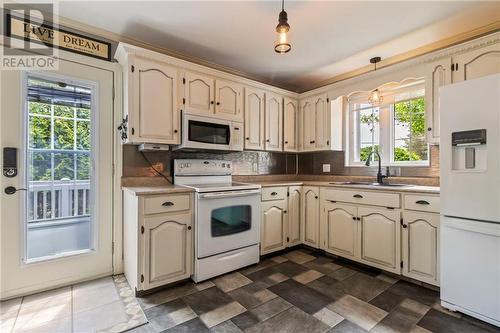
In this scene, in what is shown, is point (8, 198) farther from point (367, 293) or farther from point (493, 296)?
point (493, 296)

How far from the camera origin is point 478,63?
2045 millimetres

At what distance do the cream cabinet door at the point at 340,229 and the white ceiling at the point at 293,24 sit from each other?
1.76 metres

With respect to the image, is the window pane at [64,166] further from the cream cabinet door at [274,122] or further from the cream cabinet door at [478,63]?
the cream cabinet door at [478,63]

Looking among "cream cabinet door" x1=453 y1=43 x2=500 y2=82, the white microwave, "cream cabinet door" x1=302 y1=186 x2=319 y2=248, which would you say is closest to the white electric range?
the white microwave

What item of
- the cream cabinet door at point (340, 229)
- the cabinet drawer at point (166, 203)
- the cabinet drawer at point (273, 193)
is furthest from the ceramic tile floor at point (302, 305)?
the cabinet drawer at point (273, 193)

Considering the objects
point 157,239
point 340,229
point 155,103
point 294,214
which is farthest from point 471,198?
point 155,103

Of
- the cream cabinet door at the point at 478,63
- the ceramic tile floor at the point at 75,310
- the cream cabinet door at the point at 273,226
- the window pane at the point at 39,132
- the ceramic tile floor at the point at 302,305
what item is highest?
the cream cabinet door at the point at 478,63

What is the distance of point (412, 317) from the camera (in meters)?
1.75

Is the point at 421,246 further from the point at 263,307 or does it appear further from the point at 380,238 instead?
the point at 263,307

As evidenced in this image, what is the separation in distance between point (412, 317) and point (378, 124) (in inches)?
85.2

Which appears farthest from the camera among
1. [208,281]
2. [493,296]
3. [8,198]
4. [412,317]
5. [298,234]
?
[298,234]

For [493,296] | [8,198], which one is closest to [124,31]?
[8,198]

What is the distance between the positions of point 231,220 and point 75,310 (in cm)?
141

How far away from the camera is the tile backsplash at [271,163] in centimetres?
251
